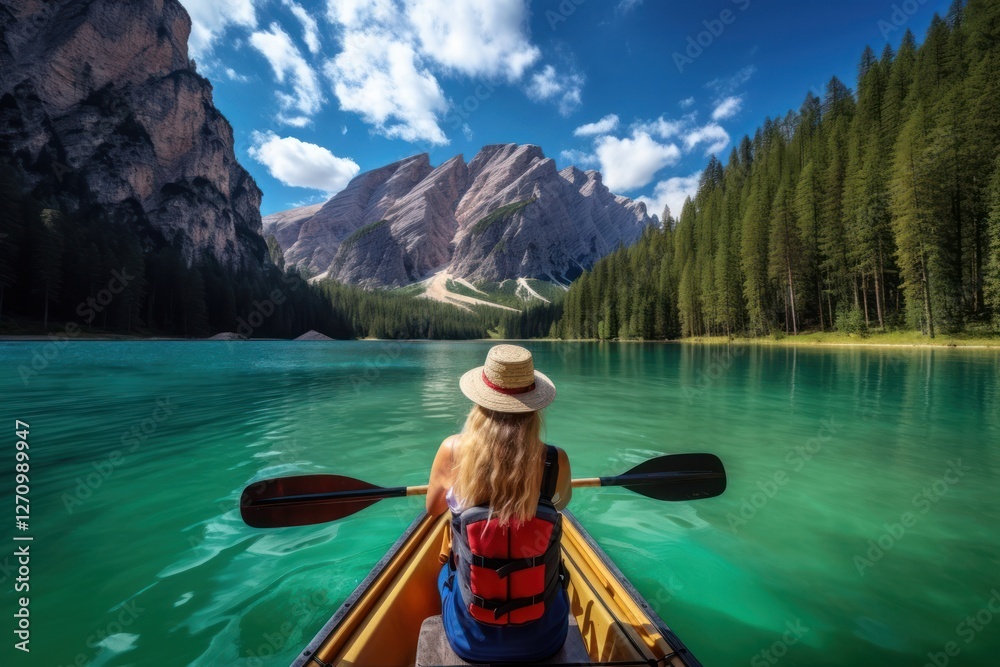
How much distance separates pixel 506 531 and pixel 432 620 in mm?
1137

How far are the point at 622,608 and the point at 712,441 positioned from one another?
9561mm

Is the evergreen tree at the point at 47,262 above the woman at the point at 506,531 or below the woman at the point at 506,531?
above

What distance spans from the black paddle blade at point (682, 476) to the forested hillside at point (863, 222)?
39909 millimetres

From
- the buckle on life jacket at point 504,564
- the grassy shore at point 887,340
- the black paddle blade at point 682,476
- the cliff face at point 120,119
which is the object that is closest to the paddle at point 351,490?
the black paddle blade at point 682,476

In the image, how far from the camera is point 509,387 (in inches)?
101

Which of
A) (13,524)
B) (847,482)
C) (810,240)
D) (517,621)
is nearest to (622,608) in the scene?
(517,621)

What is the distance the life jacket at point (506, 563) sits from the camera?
233 centimetres

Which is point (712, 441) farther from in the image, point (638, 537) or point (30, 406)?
point (30, 406)

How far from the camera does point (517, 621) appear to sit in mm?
2361

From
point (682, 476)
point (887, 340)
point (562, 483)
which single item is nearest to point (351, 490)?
point (562, 483)

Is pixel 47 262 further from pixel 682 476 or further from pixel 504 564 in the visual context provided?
pixel 682 476

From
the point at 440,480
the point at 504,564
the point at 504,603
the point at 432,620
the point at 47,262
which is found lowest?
the point at 432,620

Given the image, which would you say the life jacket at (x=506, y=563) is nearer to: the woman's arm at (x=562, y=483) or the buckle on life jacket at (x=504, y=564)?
the buckle on life jacket at (x=504, y=564)

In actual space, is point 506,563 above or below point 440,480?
below
